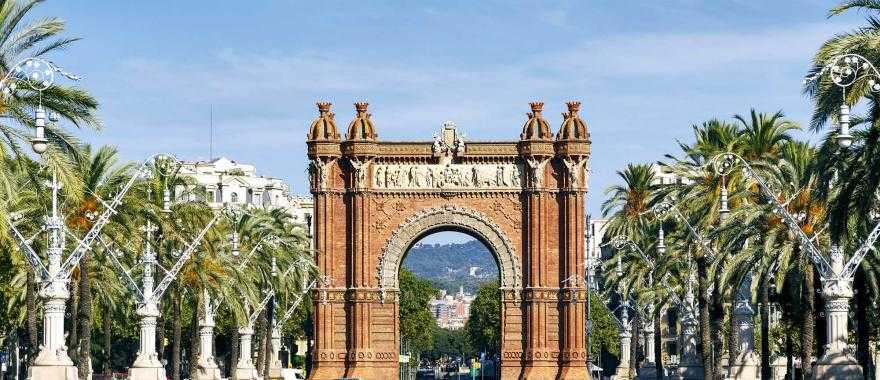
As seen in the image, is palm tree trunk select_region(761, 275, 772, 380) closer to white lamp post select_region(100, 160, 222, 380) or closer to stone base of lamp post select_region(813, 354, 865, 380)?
stone base of lamp post select_region(813, 354, 865, 380)

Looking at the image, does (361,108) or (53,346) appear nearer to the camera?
(53,346)

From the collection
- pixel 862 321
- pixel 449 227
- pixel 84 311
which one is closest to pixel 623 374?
pixel 449 227

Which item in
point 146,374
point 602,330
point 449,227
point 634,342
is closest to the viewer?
point 146,374

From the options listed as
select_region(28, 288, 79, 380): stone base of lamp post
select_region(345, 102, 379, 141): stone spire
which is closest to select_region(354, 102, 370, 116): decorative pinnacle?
select_region(345, 102, 379, 141): stone spire

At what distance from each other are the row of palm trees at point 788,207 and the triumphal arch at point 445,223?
13.2 metres

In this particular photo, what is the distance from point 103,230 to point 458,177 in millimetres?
34972

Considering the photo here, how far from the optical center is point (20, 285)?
7662 cm

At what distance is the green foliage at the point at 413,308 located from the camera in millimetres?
173000

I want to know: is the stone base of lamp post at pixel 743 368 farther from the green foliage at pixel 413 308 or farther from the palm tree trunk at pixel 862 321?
the green foliage at pixel 413 308

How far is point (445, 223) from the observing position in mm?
94250

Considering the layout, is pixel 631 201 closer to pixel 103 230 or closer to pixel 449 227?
pixel 449 227

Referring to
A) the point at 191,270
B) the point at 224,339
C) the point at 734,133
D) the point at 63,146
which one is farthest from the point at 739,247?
the point at 224,339

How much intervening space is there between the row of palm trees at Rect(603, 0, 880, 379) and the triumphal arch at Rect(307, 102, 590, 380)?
13.2 m

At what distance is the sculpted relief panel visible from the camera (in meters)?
94.1
